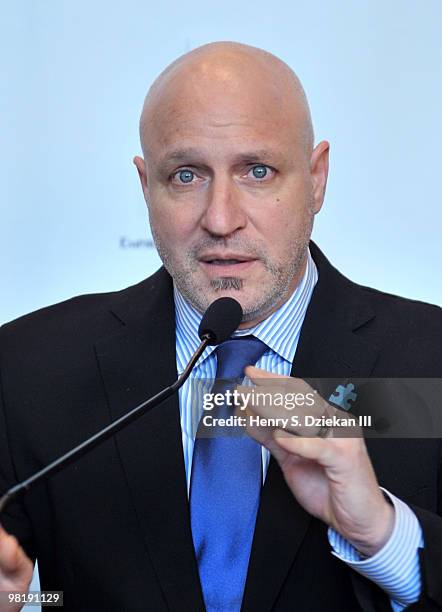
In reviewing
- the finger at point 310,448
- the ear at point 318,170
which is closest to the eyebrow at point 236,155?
the ear at point 318,170

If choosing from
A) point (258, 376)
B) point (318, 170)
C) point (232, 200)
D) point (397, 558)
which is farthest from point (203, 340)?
point (318, 170)

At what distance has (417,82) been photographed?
204 centimetres

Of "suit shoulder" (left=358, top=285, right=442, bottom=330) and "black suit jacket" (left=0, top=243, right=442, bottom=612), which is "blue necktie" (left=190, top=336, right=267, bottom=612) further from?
"suit shoulder" (left=358, top=285, right=442, bottom=330)

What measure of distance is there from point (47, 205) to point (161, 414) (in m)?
0.73

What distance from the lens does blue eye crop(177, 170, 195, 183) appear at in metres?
1.53

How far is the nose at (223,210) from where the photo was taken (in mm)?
1449

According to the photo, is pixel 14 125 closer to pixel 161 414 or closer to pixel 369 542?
pixel 161 414

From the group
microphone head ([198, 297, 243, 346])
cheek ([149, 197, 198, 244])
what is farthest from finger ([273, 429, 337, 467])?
cheek ([149, 197, 198, 244])

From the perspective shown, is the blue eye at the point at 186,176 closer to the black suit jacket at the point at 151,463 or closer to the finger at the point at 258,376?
the black suit jacket at the point at 151,463

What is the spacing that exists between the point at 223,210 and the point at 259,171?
0.10m

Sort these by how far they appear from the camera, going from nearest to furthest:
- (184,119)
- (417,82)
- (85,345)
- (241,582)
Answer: (241,582) < (184,119) < (85,345) < (417,82)

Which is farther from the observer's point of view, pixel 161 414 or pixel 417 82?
pixel 417 82

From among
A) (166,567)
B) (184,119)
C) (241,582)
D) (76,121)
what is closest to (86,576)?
(166,567)

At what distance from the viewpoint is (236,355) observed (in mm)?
1526
